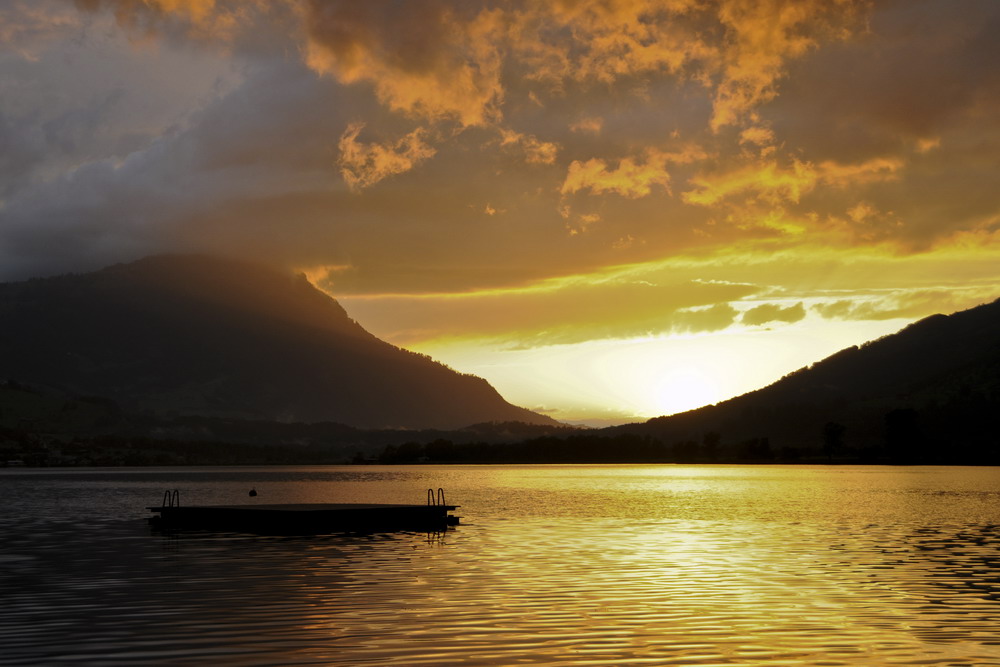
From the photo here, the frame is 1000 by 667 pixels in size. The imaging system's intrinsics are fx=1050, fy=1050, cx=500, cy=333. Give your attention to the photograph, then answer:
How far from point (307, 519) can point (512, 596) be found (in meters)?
40.1

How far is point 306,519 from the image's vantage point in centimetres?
7906

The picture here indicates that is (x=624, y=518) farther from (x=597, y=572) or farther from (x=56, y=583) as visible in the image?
(x=56, y=583)

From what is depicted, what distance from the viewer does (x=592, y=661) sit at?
29297 millimetres

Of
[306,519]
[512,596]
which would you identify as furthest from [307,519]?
[512,596]

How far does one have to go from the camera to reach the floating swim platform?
79062 mm

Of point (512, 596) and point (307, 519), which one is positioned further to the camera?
point (307, 519)

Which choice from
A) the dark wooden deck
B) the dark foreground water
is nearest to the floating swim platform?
the dark wooden deck

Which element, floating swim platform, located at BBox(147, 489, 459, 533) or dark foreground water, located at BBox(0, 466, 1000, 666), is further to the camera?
floating swim platform, located at BBox(147, 489, 459, 533)

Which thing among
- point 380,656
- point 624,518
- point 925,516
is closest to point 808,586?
point 380,656

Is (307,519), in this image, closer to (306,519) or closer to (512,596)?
(306,519)

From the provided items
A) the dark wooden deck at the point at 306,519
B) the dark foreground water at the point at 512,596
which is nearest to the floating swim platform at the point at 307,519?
the dark wooden deck at the point at 306,519

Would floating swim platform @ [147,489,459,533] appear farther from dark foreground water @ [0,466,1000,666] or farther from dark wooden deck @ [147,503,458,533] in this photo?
dark foreground water @ [0,466,1000,666]

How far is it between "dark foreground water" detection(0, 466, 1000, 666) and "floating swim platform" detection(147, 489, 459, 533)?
3.49 metres

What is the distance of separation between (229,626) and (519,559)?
80.8 ft
